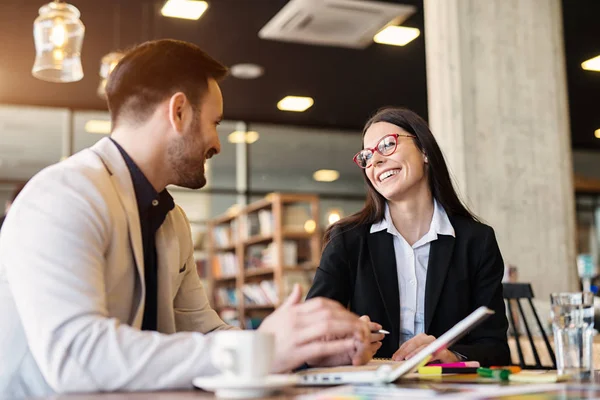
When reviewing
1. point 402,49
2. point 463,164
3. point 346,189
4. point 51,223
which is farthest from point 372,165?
point 346,189

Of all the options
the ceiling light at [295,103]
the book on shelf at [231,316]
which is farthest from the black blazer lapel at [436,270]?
the book on shelf at [231,316]

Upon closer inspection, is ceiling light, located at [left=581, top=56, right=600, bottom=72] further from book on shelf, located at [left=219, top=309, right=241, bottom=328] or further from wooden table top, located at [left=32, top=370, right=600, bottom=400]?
wooden table top, located at [left=32, top=370, right=600, bottom=400]

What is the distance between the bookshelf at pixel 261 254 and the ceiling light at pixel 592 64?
124 inches

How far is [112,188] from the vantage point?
1.36 metres

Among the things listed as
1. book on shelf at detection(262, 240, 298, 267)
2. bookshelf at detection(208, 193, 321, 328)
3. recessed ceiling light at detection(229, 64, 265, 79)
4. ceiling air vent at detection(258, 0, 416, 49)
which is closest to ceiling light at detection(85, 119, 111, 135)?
bookshelf at detection(208, 193, 321, 328)

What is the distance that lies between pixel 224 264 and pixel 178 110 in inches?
314

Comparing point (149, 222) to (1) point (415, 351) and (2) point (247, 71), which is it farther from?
(2) point (247, 71)

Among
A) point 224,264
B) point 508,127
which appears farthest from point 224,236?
point 508,127

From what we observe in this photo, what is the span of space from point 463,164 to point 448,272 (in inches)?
80.1

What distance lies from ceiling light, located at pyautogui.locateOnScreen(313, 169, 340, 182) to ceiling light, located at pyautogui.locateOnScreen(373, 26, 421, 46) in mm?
3846

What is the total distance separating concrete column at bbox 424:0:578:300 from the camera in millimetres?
4219

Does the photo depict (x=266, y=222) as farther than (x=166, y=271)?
Yes

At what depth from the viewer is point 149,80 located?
1.51 metres

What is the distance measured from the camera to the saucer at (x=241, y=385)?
1017 millimetres
